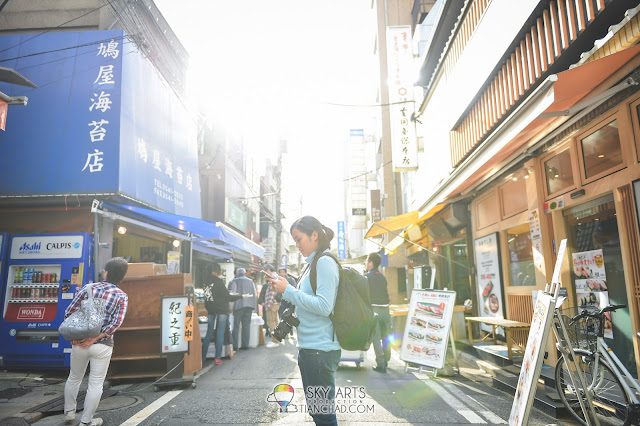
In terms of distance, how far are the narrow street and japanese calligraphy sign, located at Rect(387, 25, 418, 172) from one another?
8.04 meters

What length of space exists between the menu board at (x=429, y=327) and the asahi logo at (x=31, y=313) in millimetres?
6722

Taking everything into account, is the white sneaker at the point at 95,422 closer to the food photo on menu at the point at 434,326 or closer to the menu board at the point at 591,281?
the food photo on menu at the point at 434,326

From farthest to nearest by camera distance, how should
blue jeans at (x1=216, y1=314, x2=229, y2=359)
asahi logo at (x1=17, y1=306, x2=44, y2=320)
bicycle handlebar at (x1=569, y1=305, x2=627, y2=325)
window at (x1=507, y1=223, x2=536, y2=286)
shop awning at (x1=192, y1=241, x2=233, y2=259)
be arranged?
shop awning at (x1=192, y1=241, x2=233, y2=259) < blue jeans at (x1=216, y1=314, x2=229, y2=359) < window at (x1=507, y1=223, x2=536, y2=286) < asahi logo at (x1=17, y1=306, x2=44, y2=320) < bicycle handlebar at (x1=569, y1=305, x2=627, y2=325)

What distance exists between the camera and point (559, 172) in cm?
706

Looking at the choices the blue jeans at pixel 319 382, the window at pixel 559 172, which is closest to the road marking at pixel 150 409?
the blue jeans at pixel 319 382

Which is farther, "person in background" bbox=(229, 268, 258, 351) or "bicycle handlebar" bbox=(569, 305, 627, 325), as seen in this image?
"person in background" bbox=(229, 268, 258, 351)

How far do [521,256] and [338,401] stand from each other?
16.9ft

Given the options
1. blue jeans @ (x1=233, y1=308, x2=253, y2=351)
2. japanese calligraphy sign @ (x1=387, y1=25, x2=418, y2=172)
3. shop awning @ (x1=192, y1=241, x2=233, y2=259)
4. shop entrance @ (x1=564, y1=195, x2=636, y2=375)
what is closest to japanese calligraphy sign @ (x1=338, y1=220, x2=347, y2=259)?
shop awning @ (x1=192, y1=241, x2=233, y2=259)

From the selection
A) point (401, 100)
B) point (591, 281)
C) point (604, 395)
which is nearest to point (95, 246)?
point (604, 395)

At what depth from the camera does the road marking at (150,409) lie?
4754 millimetres

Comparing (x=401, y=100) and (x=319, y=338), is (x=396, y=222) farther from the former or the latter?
(x=319, y=338)

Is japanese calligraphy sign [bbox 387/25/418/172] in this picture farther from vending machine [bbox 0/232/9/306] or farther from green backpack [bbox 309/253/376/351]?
green backpack [bbox 309/253/376/351]

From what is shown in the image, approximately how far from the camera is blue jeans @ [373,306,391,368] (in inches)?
293

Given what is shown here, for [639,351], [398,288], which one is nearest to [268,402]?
[639,351]
